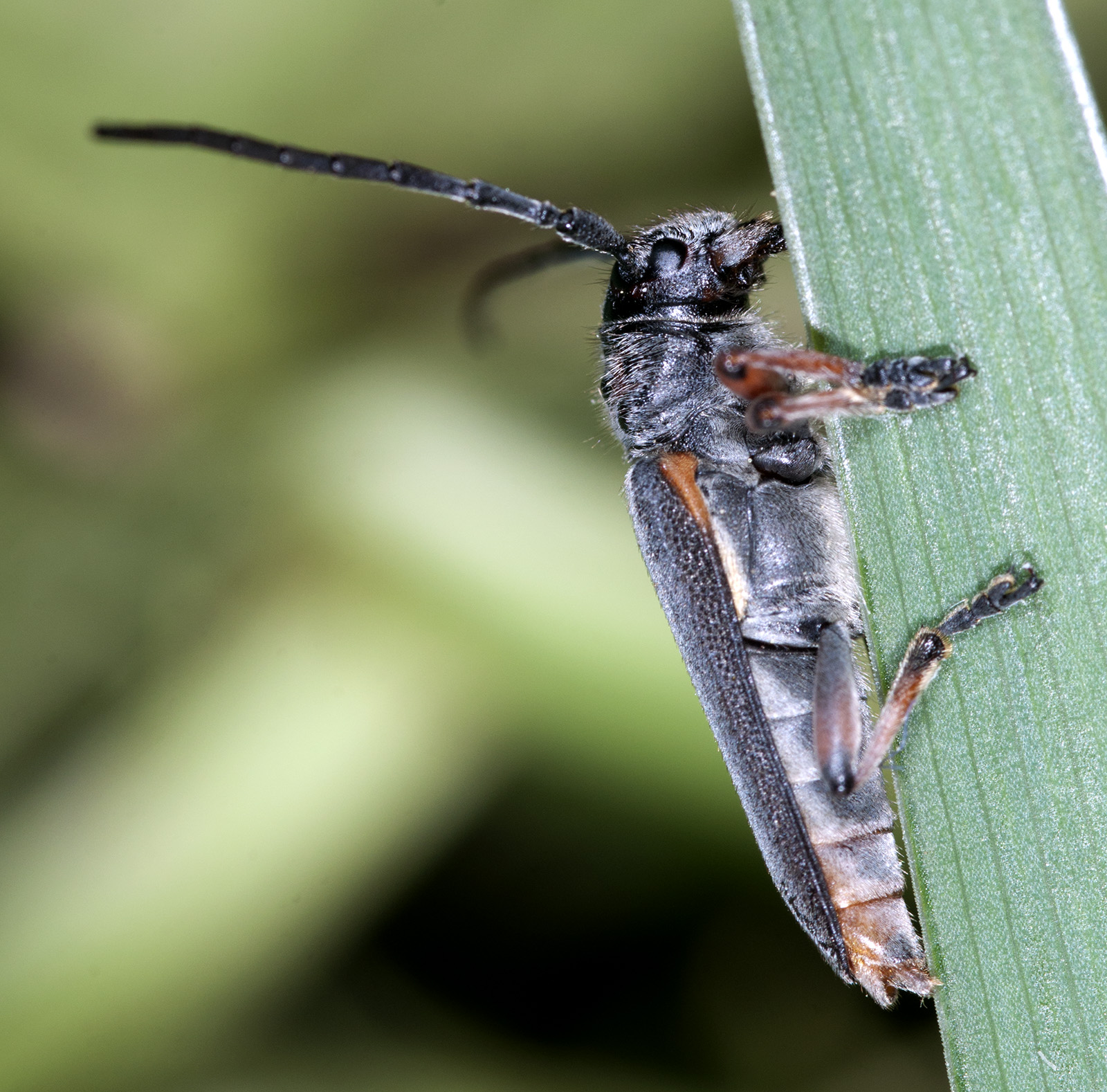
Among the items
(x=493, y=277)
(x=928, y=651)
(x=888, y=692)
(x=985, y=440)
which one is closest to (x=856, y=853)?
(x=888, y=692)

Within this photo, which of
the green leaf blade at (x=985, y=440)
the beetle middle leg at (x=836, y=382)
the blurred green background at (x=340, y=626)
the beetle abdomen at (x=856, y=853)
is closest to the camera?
the green leaf blade at (x=985, y=440)

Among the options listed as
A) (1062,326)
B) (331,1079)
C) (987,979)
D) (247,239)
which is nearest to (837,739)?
(987,979)

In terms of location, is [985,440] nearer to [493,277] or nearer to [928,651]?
[928,651]

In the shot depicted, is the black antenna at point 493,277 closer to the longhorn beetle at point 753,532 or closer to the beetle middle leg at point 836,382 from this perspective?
the longhorn beetle at point 753,532

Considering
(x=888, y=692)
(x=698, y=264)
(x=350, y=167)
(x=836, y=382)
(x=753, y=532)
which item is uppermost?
(x=350, y=167)

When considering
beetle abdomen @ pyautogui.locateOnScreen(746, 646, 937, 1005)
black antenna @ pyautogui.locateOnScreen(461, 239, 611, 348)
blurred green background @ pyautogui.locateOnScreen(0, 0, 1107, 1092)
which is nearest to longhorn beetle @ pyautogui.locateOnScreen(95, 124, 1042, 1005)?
beetle abdomen @ pyautogui.locateOnScreen(746, 646, 937, 1005)

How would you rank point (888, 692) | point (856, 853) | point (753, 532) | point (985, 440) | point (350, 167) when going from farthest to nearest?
point (753, 532) → point (856, 853) → point (350, 167) → point (888, 692) → point (985, 440)

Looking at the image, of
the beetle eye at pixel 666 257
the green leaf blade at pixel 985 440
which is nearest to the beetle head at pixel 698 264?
the beetle eye at pixel 666 257
